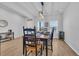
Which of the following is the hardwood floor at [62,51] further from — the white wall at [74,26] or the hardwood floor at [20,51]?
the white wall at [74,26]

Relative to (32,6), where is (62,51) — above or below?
below

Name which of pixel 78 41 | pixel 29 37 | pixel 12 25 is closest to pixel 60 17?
pixel 12 25

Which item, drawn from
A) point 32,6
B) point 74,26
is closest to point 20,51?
point 74,26

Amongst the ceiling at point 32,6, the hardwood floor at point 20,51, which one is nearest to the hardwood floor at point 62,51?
the hardwood floor at point 20,51

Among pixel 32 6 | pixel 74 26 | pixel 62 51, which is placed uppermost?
pixel 32 6

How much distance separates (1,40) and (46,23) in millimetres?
5017

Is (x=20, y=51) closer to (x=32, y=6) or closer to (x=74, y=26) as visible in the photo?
(x=74, y=26)

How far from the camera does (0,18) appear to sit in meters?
7.50

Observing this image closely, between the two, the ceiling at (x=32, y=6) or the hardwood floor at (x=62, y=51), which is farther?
the ceiling at (x=32, y=6)

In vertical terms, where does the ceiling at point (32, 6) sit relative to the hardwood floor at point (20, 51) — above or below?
above

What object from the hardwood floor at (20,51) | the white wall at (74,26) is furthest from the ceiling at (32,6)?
the hardwood floor at (20,51)

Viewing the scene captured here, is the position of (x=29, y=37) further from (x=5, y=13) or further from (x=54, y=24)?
(x=54, y=24)

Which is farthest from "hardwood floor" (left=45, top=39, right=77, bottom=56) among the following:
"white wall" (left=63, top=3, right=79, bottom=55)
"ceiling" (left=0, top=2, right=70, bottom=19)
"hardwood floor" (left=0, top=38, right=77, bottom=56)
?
"ceiling" (left=0, top=2, right=70, bottom=19)

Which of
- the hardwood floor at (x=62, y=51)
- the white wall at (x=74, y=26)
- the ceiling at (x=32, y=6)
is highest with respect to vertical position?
the ceiling at (x=32, y=6)
